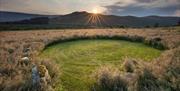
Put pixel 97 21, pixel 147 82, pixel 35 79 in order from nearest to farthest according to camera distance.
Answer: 1. pixel 147 82
2. pixel 35 79
3. pixel 97 21

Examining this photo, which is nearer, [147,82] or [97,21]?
[147,82]

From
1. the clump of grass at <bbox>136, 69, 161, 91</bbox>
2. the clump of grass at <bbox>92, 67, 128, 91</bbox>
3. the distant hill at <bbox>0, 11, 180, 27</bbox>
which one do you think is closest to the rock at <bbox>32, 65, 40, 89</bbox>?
the clump of grass at <bbox>92, 67, 128, 91</bbox>

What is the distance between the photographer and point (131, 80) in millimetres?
6469

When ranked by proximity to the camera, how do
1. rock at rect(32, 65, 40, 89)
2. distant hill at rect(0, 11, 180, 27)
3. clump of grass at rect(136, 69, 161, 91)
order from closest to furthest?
1. clump of grass at rect(136, 69, 161, 91)
2. rock at rect(32, 65, 40, 89)
3. distant hill at rect(0, 11, 180, 27)

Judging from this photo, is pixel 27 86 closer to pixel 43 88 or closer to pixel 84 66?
pixel 43 88

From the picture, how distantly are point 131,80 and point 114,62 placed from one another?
401 centimetres

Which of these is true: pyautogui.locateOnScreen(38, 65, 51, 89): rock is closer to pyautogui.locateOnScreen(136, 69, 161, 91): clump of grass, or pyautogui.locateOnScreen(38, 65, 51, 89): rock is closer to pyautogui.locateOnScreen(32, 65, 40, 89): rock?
pyautogui.locateOnScreen(32, 65, 40, 89): rock

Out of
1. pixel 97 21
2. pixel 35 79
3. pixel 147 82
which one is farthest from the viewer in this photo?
pixel 97 21

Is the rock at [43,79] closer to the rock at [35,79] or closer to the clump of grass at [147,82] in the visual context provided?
the rock at [35,79]

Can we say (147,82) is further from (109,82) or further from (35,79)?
(35,79)

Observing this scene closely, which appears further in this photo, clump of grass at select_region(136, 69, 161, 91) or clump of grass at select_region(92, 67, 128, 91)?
clump of grass at select_region(92, 67, 128, 91)

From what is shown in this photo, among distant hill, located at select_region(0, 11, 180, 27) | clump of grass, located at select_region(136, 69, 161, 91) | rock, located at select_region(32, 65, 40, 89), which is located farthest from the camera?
distant hill, located at select_region(0, 11, 180, 27)

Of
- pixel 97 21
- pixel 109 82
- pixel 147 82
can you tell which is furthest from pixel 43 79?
pixel 97 21

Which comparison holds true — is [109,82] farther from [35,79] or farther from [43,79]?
[35,79]
